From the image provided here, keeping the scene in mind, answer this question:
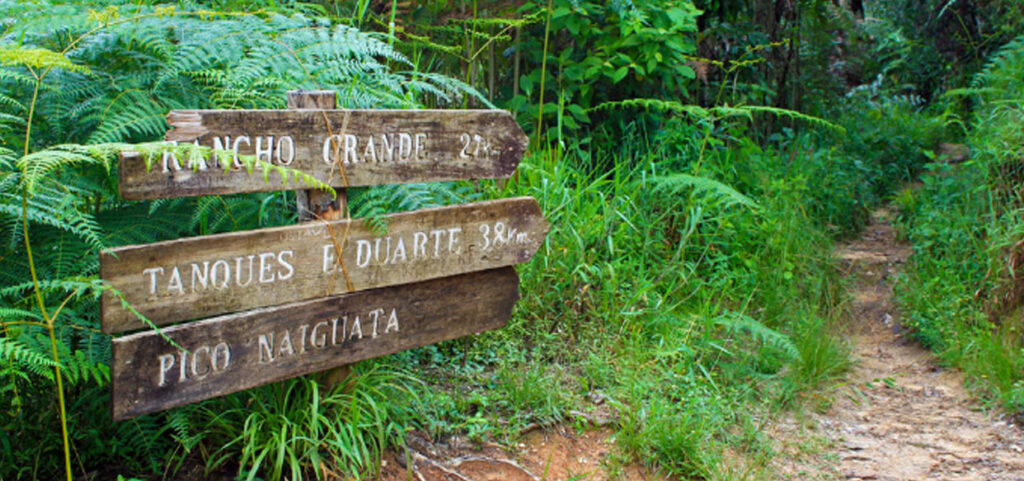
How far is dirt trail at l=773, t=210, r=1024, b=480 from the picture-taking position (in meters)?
3.62

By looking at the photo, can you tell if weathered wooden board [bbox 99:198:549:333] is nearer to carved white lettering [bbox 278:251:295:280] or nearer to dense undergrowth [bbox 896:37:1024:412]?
carved white lettering [bbox 278:251:295:280]

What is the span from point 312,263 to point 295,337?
0.78 ft

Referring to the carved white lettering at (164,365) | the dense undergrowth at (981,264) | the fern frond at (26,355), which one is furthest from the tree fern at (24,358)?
the dense undergrowth at (981,264)

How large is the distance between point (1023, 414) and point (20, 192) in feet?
14.1

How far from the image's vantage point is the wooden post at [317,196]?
2633 millimetres

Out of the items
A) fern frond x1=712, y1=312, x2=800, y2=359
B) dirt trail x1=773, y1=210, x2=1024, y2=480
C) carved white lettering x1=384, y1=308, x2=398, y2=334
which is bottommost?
dirt trail x1=773, y1=210, x2=1024, y2=480

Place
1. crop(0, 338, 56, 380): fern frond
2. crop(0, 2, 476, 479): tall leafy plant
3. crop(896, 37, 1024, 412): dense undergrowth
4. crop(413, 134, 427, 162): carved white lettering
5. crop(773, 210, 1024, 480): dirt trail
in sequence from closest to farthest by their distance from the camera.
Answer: crop(0, 338, 56, 380): fern frond
crop(0, 2, 476, 479): tall leafy plant
crop(413, 134, 427, 162): carved white lettering
crop(773, 210, 1024, 480): dirt trail
crop(896, 37, 1024, 412): dense undergrowth

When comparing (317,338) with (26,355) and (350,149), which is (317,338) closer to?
(350,149)

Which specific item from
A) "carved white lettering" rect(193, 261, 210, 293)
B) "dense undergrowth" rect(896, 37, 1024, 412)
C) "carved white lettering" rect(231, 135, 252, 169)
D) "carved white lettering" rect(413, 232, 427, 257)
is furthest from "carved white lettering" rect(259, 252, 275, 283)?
"dense undergrowth" rect(896, 37, 1024, 412)

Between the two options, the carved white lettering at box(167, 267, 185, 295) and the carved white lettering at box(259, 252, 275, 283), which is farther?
the carved white lettering at box(259, 252, 275, 283)

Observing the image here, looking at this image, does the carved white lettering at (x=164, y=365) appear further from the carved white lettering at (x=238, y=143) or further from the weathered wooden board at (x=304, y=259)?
the carved white lettering at (x=238, y=143)

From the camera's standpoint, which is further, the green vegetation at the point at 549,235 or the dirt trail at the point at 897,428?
the dirt trail at the point at 897,428

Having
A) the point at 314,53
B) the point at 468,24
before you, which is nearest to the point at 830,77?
the point at 468,24

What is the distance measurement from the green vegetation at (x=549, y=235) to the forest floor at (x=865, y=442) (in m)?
0.09
